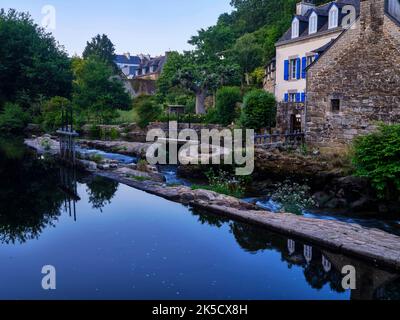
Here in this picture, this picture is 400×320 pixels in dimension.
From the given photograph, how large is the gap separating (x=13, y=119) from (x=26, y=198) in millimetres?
30319

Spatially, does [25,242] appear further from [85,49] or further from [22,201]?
[85,49]

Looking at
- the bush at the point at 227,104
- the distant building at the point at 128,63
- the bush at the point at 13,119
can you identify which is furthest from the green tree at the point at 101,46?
the bush at the point at 227,104

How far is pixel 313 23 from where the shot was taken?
89.3 feet

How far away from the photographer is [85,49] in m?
74.9

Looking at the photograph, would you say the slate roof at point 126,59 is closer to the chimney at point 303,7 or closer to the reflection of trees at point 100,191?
the chimney at point 303,7

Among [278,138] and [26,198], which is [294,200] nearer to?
[278,138]

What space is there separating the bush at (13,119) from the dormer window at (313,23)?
1182 inches

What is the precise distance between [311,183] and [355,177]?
2.26m

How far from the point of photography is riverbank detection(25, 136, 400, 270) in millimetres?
8938

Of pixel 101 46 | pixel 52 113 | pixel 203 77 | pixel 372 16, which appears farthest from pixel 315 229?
pixel 101 46

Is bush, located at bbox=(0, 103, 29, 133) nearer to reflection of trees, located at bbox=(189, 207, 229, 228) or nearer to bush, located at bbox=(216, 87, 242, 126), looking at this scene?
bush, located at bbox=(216, 87, 242, 126)

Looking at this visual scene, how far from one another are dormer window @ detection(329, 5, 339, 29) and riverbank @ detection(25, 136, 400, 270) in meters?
16.2

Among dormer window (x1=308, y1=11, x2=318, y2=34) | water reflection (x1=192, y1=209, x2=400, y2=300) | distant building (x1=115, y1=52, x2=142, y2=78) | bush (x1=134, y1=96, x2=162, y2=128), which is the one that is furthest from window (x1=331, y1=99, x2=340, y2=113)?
distant building (x1=115, y1=52, x2=142, y2=78)
